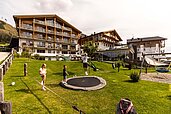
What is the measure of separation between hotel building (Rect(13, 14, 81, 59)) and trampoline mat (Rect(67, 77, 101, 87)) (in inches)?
1615

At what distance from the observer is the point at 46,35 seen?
64.2 meters

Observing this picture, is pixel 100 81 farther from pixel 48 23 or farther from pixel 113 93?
pixel 48 23

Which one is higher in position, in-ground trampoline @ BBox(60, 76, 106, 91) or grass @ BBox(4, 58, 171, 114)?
in-ground trampoline @ BBox(60, 76, 106, 91)

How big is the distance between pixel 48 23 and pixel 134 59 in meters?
41.2

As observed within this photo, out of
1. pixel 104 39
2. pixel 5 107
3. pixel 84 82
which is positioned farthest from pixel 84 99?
pixel 104 39

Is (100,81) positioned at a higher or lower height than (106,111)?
higher

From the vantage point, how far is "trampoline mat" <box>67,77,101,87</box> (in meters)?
15.3

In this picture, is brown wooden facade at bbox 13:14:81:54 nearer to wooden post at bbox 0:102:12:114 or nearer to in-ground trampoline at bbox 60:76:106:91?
in-ground trampoline at bbox 60:76:106:91

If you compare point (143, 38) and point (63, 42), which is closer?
point (63, 42)

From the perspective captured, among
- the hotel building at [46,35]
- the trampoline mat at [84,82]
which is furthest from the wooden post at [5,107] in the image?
the hotel building at [46,35]

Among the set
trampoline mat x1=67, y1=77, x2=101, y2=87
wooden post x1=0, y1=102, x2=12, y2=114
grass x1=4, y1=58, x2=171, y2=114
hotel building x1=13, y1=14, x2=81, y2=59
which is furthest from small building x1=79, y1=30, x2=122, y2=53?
wooden post x1=0, y1=102, x2=12, y2=114

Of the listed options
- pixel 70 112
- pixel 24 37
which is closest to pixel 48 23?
pixel 24 37

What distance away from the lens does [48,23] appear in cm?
6475

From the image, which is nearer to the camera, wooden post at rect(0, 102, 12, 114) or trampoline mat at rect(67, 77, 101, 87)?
wooden post at rect(0, 102, 12, 114)
